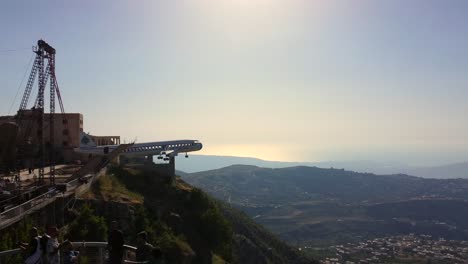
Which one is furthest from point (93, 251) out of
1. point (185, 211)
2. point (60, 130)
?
point (60, 130)

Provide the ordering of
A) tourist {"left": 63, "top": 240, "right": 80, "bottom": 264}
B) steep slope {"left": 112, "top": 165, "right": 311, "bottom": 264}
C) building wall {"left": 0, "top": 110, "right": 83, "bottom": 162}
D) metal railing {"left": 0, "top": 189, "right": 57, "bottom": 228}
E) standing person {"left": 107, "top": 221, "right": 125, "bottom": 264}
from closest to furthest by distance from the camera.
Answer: standing person {"left": 107, "top": 221, "right": 125, "bottom": 264} → tourist {"left": 63, "top": 240, "right": 80, "bottom": 264} → metal railing {"left": 0, "top": 189, "right": 57, "bottom": 228} → steep slope {"left": 112, "top": 165, "right": 311, "bottom": 264} → building wall {"left": 0, "top": 110, "right": 83, "bottom": 162}

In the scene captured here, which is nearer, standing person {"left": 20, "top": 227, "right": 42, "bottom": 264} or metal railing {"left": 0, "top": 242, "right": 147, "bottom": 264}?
standing person {"left": 20, "top": 227, "right": 42, "bottom": 264}

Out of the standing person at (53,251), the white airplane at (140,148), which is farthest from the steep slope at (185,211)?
the standing person at (53,251)

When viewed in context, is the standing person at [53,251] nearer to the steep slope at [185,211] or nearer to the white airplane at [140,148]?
the steep slope at [185,211]

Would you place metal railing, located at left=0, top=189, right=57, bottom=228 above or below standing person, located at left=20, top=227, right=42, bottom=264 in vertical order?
below

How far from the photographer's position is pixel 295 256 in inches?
5512

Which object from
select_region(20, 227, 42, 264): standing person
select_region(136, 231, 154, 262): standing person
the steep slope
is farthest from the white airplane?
select_region(136, 231, 154, 262): standing person

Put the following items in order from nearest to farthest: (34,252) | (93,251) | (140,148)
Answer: (34,252), (93,251), (140,148)

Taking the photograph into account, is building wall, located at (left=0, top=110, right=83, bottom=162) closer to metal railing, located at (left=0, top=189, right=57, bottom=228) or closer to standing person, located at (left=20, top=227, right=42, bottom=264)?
metal railing, located at (left=0, top=189, right=57, bottom=228)

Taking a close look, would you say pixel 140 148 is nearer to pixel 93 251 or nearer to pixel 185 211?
pixel 185 211

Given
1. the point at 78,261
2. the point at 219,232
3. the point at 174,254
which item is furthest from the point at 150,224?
the point at 78,261

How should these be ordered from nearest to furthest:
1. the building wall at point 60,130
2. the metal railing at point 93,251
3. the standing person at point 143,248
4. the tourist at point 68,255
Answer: the standing person at point 143,248 → the tourist at point 68,255 → the metal railing at point 93,251 → the building wall at point 60,130

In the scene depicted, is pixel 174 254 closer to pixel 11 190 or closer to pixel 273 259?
pixel 11 190

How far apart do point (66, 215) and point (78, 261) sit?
90.3ft
